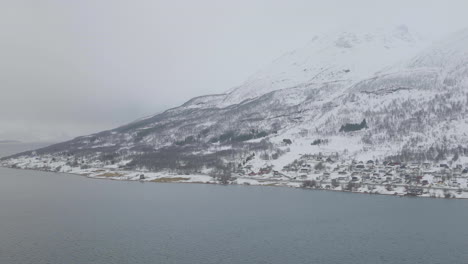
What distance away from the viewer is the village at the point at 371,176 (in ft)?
346

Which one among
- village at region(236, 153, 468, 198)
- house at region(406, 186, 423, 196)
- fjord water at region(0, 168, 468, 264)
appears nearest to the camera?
fjord water at region(0, 168, 468, 264)

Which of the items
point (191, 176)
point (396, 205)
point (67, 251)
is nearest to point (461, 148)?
point (396, 205)

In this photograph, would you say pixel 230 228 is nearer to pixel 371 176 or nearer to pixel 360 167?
pixel 371 176

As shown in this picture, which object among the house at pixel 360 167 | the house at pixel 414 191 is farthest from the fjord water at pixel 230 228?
the house at pixel 360 167

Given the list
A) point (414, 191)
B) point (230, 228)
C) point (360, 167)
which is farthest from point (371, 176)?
point (230, 228)

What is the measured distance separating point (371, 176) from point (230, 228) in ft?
234

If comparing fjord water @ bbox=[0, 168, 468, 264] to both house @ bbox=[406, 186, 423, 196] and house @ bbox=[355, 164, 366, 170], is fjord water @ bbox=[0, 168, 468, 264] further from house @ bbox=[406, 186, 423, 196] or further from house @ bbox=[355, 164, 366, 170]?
house @ bbox=[355, 164, 366, 170]

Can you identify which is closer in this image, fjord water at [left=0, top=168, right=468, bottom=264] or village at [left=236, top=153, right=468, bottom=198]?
fjord water at [left=0, top=168, right=468, bottom=264]

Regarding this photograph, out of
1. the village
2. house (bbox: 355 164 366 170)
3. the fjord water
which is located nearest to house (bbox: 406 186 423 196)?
the village

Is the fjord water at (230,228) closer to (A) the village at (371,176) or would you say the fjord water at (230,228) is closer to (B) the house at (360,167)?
(A) the village at (371,176)

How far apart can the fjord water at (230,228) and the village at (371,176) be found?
9425 mm

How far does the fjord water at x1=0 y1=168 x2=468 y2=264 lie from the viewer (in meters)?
53.9

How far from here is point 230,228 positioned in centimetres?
6850

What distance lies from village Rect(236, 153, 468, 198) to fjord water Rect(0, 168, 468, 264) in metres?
9.42
